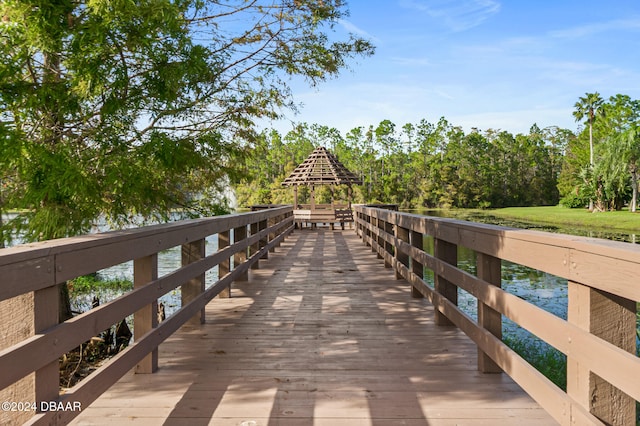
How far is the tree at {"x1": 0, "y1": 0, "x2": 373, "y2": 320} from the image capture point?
15.7 feet

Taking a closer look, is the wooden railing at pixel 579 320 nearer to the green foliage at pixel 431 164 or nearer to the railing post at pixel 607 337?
the railing post at pixel 607 337

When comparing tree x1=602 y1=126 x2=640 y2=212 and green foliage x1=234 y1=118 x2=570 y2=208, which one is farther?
green foliage x1=234 y1=118 x2=570 y2=208

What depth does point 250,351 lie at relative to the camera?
3.38 meters

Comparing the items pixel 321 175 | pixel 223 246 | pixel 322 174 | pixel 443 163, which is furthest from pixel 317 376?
pixel 443 163

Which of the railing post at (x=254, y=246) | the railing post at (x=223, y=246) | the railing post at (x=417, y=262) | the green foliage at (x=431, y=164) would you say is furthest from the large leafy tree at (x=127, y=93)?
the green foliage at (x=431, y=164)

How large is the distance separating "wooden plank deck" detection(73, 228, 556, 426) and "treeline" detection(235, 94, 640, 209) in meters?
42.9

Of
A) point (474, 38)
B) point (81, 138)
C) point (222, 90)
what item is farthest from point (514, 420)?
point (474, 38)

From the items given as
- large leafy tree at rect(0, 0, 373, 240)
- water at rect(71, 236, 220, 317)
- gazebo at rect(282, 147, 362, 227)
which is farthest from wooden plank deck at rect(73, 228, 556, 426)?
gazebo at rect(282, 147, 362, 227)

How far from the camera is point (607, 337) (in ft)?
5.50

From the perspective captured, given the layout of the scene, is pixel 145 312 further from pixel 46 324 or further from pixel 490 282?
pixel 490 282

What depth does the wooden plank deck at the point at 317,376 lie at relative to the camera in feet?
7.64

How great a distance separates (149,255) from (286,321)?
1804 millimetres

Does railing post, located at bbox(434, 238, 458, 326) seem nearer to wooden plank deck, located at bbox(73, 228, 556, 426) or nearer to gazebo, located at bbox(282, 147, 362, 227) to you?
wooden plank deck, located at bbox(73, 228, 556, 426)

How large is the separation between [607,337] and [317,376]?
170 cm
